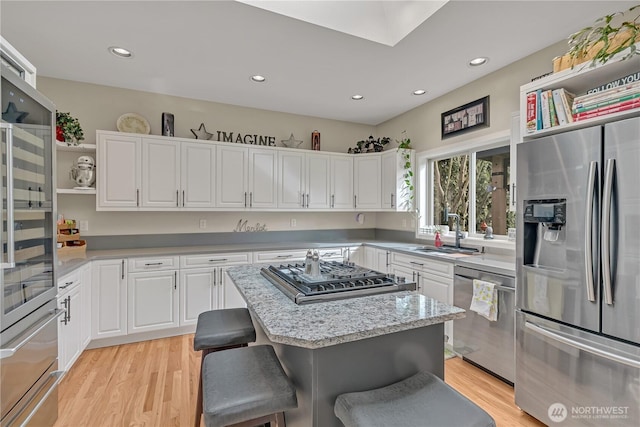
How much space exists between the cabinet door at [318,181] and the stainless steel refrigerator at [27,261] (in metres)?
2.80

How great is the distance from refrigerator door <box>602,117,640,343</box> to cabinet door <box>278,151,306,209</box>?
3.10 metres

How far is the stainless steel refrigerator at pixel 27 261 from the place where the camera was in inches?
51.9

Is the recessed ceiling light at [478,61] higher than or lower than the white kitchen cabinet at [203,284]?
higher

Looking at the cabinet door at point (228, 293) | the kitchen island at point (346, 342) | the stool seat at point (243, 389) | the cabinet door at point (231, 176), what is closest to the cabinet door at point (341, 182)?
the cabinet door at point (231, 176)

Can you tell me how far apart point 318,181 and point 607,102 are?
305 centimetres

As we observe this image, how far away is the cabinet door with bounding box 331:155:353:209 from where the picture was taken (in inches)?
172

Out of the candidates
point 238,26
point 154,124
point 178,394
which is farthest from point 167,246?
point 238,26

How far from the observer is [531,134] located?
6.91 feet

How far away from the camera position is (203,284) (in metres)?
3.37

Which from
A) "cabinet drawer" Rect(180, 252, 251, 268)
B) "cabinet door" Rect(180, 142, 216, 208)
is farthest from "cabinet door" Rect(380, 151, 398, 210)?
"cabinet door" Rect(180, 142, 216, 208)

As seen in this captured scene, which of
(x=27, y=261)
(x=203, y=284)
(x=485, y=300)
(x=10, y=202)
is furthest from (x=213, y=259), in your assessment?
(x=485, y=300)

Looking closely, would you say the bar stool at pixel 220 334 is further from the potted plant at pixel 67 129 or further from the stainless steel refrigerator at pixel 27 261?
the potted plant at pixel 67 129

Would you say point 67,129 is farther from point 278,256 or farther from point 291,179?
point 278,256

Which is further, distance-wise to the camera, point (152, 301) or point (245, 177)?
point (245, 177)
